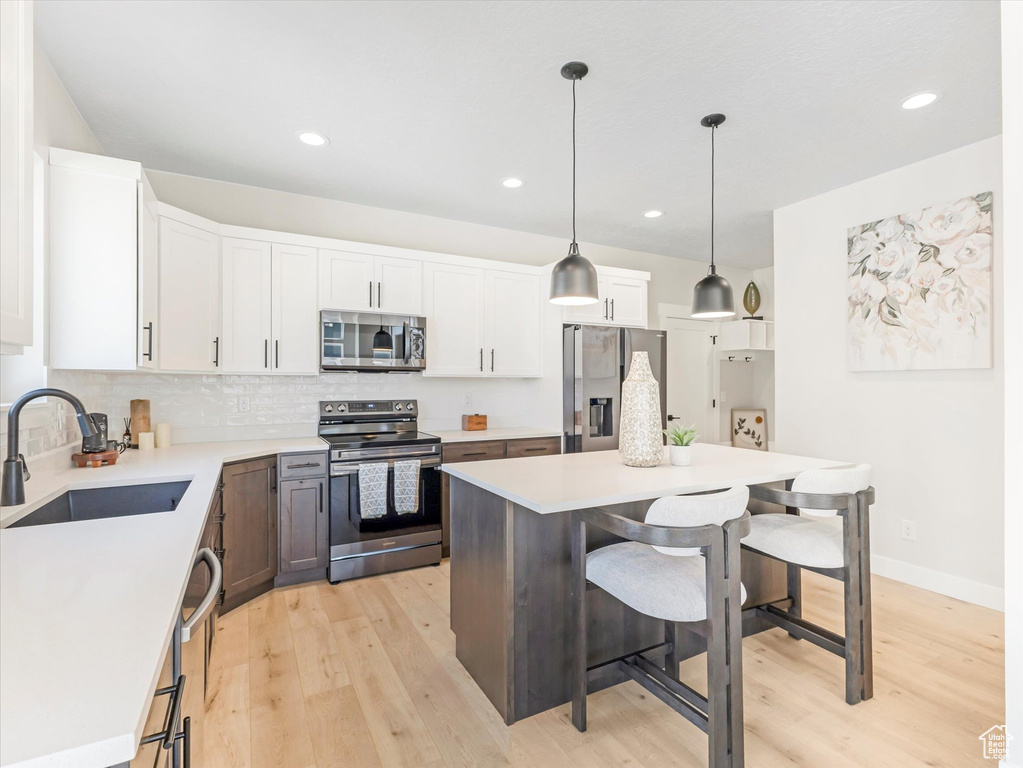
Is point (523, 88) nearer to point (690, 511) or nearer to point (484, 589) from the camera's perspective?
point (690, 511)

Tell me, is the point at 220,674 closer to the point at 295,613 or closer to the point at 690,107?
the point at 295,613

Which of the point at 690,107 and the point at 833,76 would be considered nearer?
the point at 833,76

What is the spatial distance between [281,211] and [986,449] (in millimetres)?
4725

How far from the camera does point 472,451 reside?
3.73m

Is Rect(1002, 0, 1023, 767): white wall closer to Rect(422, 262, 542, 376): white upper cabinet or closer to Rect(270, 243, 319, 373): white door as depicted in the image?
Rect(422, 262, 542, 376): white upper cabinet

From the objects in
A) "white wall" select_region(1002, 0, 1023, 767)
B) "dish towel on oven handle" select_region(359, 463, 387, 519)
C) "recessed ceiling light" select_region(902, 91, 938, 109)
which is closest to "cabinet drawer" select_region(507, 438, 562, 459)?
"dish towel on oven handle" select_region(359, 463, 387, 519)

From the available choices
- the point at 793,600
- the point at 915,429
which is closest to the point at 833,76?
the point at 915,429

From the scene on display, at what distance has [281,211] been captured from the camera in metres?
3.68

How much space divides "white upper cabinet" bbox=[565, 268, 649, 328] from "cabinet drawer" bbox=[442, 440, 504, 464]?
1.30 metres

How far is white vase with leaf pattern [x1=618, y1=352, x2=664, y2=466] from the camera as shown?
2.25 metres

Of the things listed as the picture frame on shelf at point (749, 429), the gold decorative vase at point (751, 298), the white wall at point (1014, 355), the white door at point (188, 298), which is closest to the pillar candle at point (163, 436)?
the white door at point (188, 298)

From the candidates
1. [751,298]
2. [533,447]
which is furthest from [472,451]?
[751,298]

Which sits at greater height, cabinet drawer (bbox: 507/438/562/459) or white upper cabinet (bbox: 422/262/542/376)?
white upper cabinet (bbox: 422/262/542/376)

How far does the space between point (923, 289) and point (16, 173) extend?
4.14 metres
